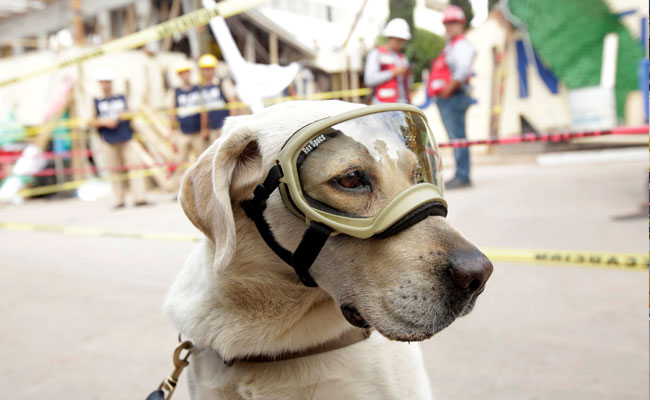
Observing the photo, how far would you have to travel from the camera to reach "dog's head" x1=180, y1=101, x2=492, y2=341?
122 centimetres

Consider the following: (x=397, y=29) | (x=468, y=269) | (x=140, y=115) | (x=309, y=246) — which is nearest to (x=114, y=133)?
(x=140, y=115)

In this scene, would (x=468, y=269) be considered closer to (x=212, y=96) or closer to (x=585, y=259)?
(x=585, y=259)

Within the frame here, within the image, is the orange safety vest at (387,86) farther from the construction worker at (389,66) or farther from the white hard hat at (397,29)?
the white hard hat at (397,29)

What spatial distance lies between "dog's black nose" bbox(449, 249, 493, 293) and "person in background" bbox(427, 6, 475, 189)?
581 cm

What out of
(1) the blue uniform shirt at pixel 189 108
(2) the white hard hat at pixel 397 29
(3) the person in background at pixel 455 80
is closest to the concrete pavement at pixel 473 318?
(3) the person in background at pixel 455 80

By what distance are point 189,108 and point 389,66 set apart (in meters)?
3.36

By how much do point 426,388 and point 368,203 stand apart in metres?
0.64

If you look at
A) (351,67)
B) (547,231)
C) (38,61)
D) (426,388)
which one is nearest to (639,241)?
(547,231)

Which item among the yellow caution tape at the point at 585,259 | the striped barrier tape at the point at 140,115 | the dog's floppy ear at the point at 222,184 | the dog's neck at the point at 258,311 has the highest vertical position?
the striped barrier tape at the point at 140,115

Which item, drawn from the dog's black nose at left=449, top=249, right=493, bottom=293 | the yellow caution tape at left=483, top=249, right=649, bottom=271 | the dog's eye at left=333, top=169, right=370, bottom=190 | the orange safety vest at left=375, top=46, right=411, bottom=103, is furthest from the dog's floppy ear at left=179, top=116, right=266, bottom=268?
→ the orange safety vest at left=375, top=46, right=411, bottom=103

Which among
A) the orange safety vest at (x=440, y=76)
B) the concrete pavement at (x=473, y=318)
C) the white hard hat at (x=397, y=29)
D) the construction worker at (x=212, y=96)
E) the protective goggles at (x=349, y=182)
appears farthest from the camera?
the construction worker at (x=212, y=96)

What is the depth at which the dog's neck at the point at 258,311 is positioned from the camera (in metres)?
1.47

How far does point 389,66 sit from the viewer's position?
7008 millimetres

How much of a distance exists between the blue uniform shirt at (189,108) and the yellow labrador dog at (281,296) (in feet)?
22.8
